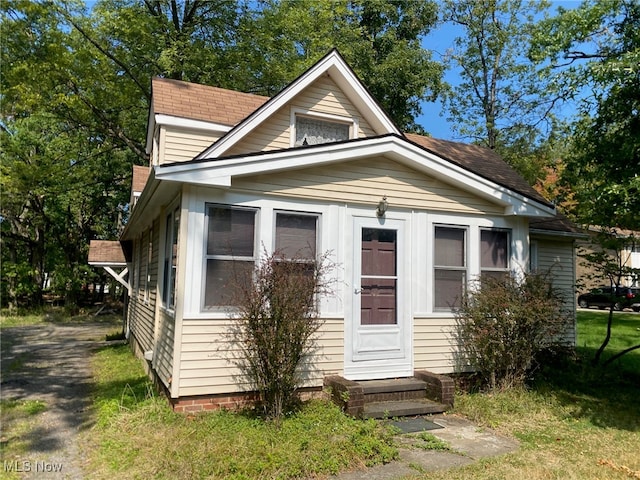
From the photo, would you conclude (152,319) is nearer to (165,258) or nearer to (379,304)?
(165,258)

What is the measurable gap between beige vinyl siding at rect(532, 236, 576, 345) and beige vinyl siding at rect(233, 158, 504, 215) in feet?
12.9

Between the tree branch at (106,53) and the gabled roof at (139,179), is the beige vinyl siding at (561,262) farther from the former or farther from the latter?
the tree branch at (106,53)

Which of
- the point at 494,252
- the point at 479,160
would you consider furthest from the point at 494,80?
the point at 494,252

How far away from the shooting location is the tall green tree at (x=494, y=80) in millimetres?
24359

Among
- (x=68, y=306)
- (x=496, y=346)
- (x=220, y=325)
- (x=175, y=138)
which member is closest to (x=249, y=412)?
(x=220, y=325)

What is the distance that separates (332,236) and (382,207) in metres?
0.90

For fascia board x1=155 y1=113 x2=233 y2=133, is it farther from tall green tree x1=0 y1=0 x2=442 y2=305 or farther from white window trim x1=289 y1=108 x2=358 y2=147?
tall green tree x1=0 y1=0 x2=442 y2=305

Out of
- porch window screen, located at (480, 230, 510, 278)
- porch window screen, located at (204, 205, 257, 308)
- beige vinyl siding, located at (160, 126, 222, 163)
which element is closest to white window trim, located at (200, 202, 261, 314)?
porch window screen, located at (204, 205, 257, 308)

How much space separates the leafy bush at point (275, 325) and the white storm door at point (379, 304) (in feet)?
3.98

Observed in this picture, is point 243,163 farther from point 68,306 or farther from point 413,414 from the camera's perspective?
point 68,306

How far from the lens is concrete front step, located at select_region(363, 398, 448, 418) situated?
18.6 ft

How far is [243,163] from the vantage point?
5.65m

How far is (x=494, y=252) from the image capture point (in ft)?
24.5

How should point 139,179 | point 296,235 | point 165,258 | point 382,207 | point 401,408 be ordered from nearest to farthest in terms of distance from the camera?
point 401,408 < point 296,235 < point 382,207 < point 165,258 < point 139,179
